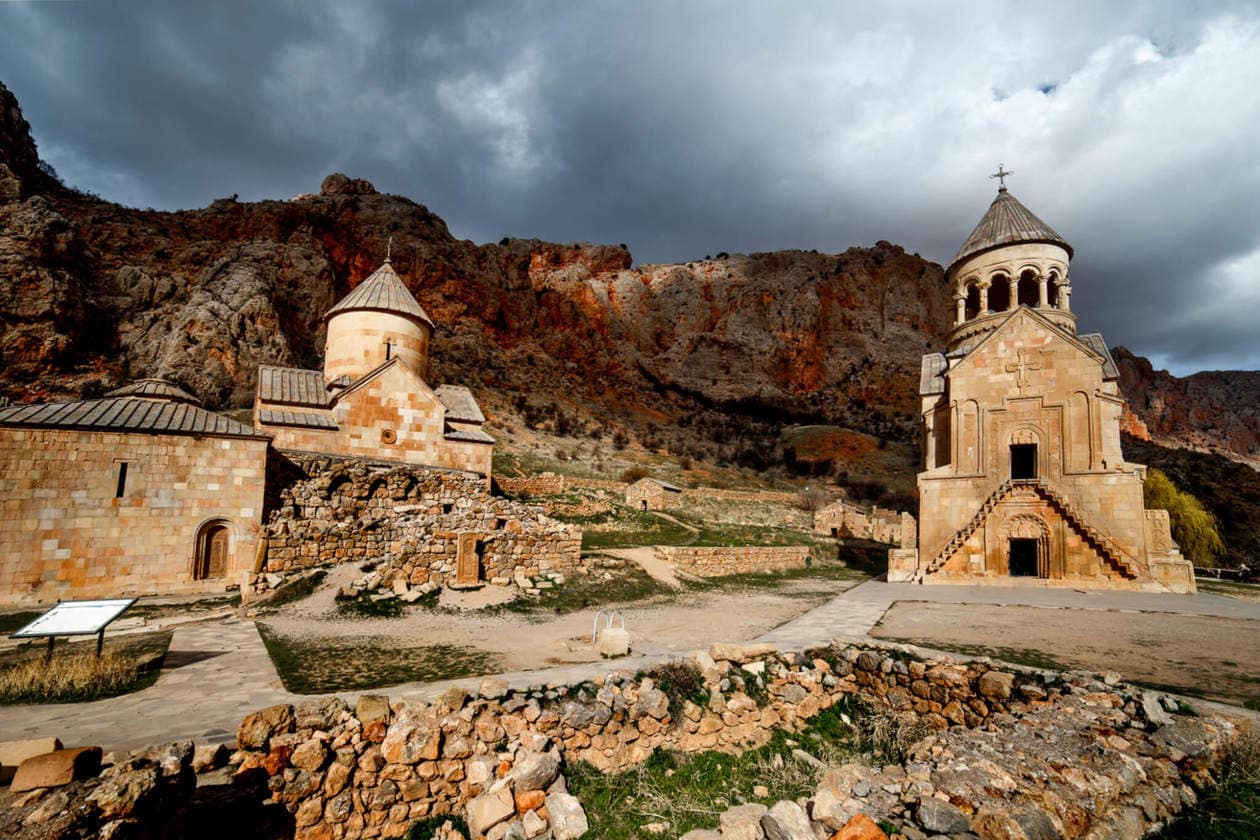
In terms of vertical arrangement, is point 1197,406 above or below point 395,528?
above

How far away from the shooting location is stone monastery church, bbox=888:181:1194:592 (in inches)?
538

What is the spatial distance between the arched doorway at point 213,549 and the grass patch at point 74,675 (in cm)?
517

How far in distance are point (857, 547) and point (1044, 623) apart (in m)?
14.7

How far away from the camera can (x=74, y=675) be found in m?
4.95

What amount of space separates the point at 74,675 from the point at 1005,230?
24263 millimetres

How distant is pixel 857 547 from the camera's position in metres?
23.5

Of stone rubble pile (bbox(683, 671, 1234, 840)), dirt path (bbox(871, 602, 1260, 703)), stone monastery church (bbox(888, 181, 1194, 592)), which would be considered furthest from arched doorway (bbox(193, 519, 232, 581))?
stone monastery church (bbox(888, 181, 1194, 592))

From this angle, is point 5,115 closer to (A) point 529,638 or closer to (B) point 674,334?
(A) point 529,638

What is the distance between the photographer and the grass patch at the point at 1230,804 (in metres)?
3.70

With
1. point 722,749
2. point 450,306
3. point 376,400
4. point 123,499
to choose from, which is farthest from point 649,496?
point 450,306

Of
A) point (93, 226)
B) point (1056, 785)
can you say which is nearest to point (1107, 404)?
point (1056, 785)

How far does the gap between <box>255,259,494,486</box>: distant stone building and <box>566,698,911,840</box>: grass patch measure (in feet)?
38.2

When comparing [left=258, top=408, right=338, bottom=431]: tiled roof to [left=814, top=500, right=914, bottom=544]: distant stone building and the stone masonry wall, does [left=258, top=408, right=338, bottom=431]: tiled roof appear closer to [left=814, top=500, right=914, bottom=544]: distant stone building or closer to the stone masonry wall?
the stone masonry wall

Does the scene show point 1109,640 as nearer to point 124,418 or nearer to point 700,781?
point 700,781
